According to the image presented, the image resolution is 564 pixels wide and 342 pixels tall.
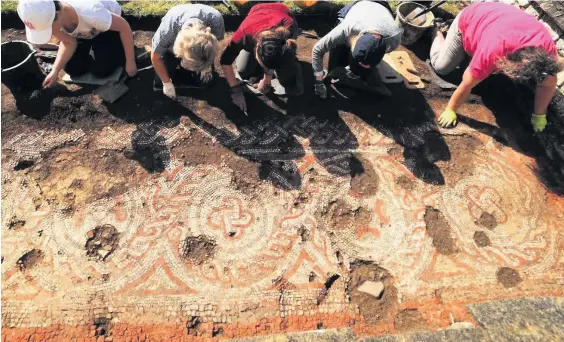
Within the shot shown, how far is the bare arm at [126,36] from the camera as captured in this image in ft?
13.2

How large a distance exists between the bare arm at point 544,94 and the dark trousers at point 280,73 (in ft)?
9.56

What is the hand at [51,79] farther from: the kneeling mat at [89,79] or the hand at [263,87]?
the hand at [263,87]

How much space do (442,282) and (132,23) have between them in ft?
17.6

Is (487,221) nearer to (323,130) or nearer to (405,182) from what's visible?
(405,182)

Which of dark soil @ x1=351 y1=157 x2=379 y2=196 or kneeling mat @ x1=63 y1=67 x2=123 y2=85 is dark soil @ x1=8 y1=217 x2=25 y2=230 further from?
dark soil @ x1=351 y1=157 x2=379 y2=196

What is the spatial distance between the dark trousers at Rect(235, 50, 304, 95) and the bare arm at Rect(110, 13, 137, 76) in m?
1.33

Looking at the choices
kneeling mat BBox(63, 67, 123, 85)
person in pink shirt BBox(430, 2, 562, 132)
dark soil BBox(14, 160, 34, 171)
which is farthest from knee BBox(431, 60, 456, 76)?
dark soil BBox(14, 160, 34, 171)

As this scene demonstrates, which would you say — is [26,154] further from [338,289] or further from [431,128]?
[431,128]

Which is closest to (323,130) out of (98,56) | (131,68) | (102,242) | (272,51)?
(272,51)

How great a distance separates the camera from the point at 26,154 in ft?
13.3

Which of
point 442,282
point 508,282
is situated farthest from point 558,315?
point 442,282

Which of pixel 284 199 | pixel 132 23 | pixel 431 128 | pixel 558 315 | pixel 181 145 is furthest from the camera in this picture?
pixel 132 23

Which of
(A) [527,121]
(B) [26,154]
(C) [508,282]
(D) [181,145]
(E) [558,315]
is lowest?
(B) [26,154]

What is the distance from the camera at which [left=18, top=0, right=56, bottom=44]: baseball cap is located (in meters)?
3.28
